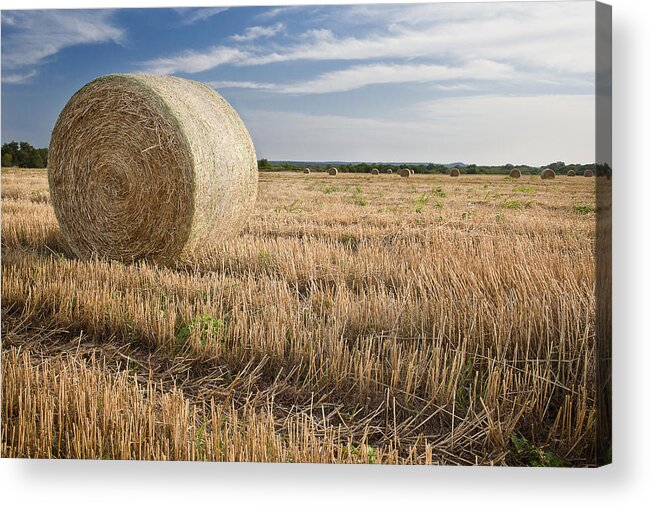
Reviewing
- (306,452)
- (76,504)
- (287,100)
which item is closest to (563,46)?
(287,100)

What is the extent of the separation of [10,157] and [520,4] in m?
3.12

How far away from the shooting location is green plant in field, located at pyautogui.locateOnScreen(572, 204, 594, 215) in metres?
3.90

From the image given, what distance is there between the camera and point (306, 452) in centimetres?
372

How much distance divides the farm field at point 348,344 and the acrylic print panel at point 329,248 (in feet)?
0.05

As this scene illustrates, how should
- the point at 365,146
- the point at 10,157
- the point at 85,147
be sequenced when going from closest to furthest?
the point at 365,146 < the point at 10,157 < the point at 85,147

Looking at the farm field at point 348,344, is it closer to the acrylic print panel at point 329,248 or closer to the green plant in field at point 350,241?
the acrylic print panel at point 329,248

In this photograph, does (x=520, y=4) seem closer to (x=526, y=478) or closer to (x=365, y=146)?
(x=365, y=146)

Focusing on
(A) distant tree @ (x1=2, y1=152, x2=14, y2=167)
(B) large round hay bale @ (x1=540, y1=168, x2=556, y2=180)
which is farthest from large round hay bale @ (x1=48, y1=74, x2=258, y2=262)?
(B) large round hay bale @ (x1=540, y1=168, x2=556, y2=180)

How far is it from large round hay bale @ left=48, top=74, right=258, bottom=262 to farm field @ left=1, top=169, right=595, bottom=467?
45 cm

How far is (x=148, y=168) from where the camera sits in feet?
17.5

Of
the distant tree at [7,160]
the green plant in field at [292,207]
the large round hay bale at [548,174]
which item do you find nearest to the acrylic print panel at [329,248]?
the large round hay bale at [548,174]

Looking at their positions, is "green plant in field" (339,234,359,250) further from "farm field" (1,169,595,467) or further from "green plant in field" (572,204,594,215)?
"green plant in field" (572,204,594,215)

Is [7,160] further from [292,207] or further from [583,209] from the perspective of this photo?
[583,209]

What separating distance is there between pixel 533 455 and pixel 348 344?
1.11 m
